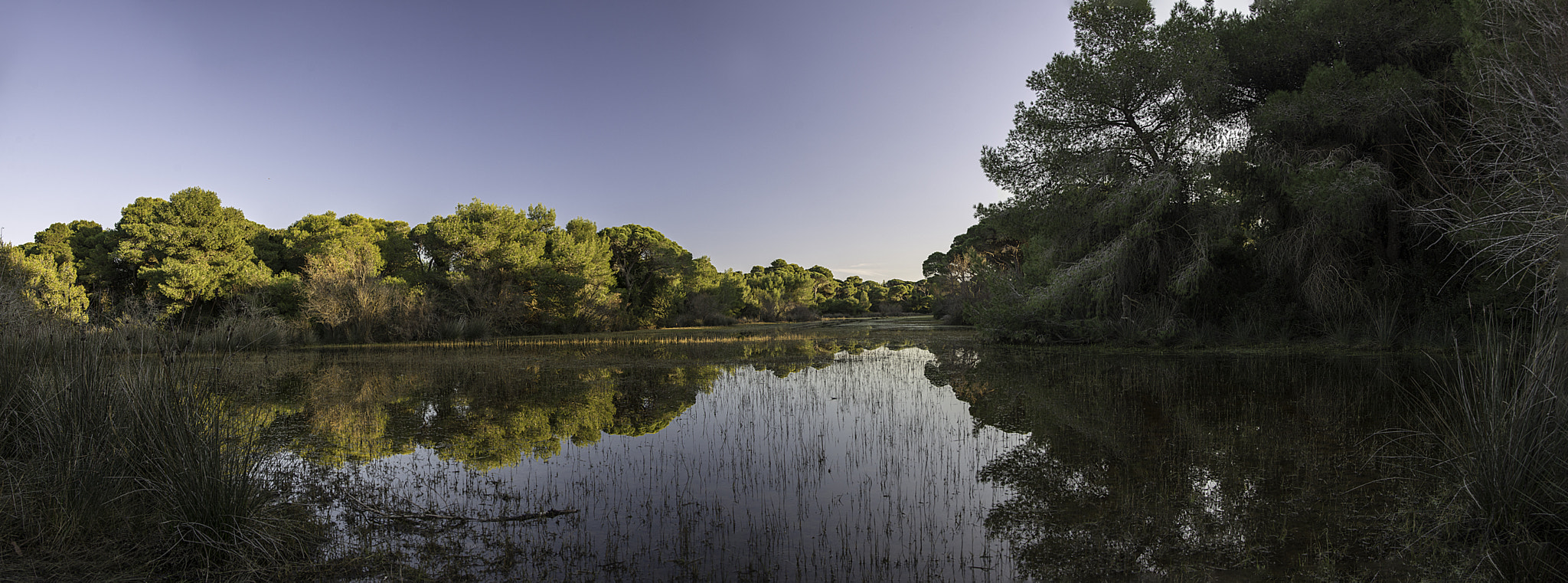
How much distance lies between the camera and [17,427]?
4.39 m

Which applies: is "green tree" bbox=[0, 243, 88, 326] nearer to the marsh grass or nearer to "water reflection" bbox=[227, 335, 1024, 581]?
"water reflection" bbox=[227, 335, 1024, 581]

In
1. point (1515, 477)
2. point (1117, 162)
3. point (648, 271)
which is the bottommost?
point (1515, 477)

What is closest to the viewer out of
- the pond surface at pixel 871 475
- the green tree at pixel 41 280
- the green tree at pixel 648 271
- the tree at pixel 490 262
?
the pond surface at pixel 871 475

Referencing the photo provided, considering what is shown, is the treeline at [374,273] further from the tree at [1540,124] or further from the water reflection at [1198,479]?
the tree at [1540,124]

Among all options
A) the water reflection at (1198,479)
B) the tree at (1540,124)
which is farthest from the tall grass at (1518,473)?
the tree at (1540,124)

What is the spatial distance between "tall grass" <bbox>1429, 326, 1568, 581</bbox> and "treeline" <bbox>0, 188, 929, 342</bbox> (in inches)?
889

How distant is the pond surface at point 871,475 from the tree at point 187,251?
18.7 metres

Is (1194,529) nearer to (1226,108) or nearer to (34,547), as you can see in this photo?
(34,547)

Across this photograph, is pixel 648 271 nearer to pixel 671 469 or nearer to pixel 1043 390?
pixel 1043 390

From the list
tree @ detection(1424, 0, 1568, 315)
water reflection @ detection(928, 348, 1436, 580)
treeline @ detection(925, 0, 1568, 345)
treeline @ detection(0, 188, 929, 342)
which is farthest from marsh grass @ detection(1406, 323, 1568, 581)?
treeline @ detection(0, 188, 929, 342)

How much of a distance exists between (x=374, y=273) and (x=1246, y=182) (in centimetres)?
3146

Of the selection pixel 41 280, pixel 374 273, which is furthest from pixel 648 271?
pixel 41 280

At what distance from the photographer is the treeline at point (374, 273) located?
2430 centimetres

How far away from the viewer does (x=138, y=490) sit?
351cm
